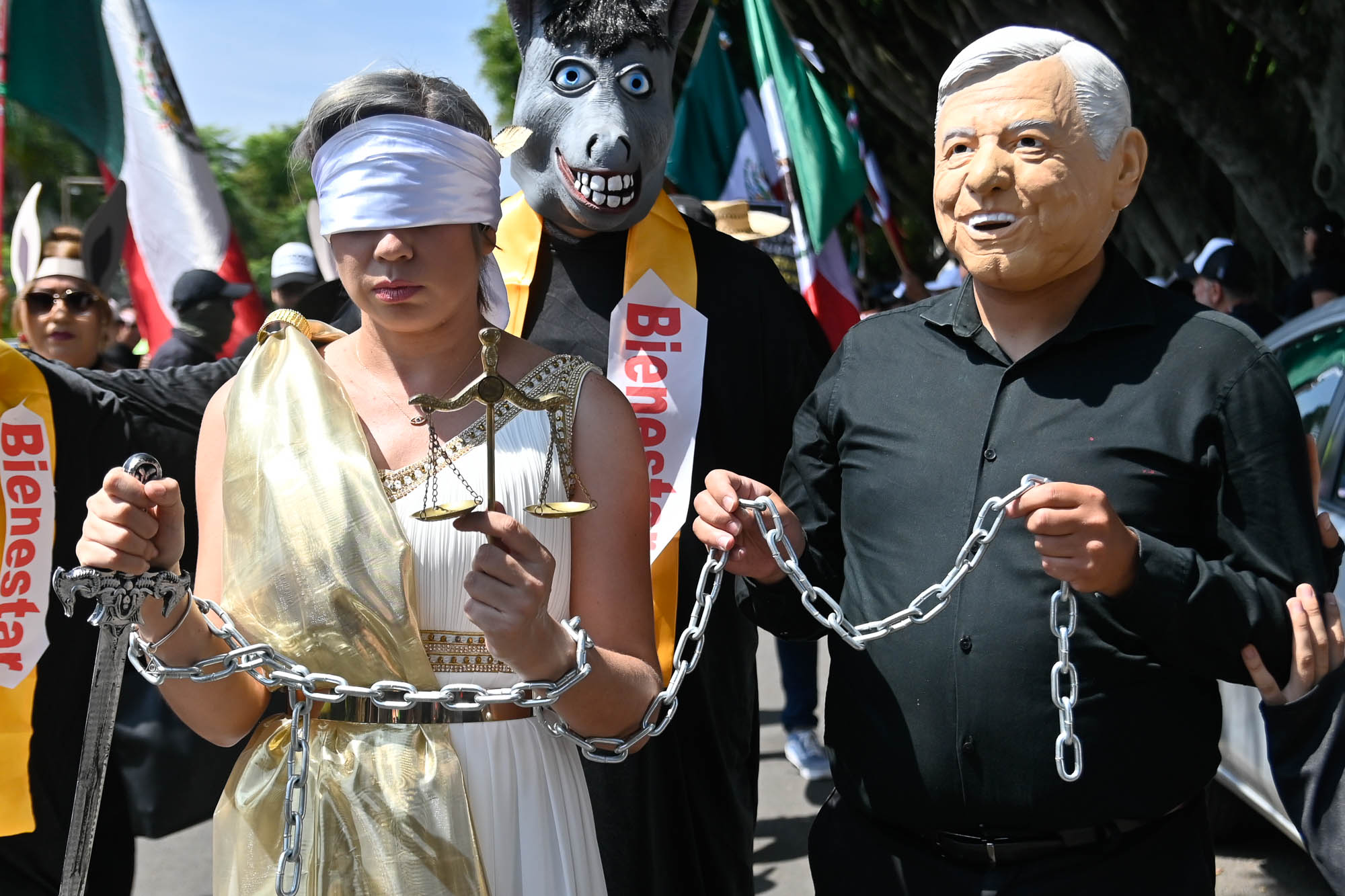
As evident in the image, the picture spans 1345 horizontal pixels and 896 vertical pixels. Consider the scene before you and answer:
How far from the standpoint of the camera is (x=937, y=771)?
7.78 feet

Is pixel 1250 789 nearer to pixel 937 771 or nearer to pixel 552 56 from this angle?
pixel 937 771

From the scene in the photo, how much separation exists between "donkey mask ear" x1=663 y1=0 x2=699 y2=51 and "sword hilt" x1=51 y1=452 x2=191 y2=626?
7.18 feet

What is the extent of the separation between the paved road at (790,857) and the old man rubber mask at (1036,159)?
321 centimetres

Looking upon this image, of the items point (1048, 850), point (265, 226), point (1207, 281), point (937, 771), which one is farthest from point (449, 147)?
point (265, 226)

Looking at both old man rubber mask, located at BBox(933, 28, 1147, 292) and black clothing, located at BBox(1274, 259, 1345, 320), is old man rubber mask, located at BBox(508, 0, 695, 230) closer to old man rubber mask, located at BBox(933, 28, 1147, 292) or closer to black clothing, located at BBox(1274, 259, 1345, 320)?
old man rubber mask, located at BBox(933, 28, 1147, 292)

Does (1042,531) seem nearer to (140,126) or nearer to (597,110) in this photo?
(597,110)

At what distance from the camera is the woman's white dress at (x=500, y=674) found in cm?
218

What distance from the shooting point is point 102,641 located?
2082 millimetres

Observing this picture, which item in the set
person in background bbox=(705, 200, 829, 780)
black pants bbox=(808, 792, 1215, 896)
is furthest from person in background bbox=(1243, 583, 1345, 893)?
person in background bbox=(705, 200, 829, 780)

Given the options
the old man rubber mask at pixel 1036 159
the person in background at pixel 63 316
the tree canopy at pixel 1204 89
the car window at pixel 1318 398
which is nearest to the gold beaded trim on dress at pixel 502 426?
the old man rubber mask at pixel 1036 159

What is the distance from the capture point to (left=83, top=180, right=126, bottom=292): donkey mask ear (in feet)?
18.3

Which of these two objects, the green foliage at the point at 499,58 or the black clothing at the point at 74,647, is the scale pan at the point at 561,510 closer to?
the black clothing at the point at 74,647

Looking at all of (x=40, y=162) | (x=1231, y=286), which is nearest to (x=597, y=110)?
(x=1231, y=286)

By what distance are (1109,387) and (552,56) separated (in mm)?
1912
